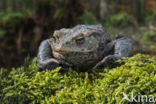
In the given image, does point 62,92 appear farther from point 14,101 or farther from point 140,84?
point 140,84

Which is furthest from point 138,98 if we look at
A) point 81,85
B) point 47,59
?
point 47,59

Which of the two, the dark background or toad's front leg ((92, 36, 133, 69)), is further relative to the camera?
the dark background

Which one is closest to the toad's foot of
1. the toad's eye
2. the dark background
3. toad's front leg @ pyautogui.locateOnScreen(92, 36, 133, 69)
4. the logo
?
toad's front leg @ pyautogui.locateOnScreen(92, 36, 133, 69)

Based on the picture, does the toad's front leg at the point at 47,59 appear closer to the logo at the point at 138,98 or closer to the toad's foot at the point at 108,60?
the toad's foot at the point at 108,60

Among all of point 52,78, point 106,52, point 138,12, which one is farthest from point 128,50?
Answer: point 138,12

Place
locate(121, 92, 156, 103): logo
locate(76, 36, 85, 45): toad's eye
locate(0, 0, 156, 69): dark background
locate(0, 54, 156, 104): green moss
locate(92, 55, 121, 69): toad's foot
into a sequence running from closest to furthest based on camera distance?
locate(121, 92, 156, 103): logo, locate(0, 54, 156, 104): green moss, locate(76, 36, 85, 45): toad's eye, locate(92, 55, 121, 69): toad's foot, locate(0, 0, 156, 69): dark background

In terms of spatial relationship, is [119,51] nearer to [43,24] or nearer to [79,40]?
[79,40]

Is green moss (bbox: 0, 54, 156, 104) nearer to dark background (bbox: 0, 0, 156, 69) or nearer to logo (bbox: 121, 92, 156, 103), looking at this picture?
logo (bbox: 121, 92, 156, 103)
